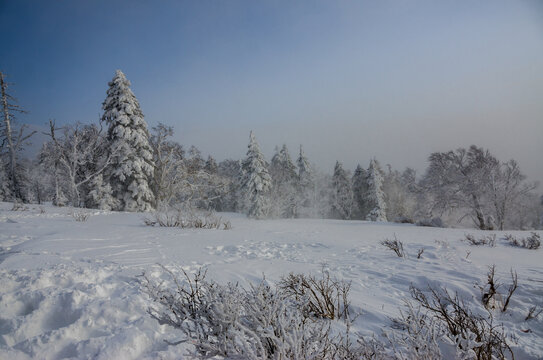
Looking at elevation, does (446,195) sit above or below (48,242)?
above

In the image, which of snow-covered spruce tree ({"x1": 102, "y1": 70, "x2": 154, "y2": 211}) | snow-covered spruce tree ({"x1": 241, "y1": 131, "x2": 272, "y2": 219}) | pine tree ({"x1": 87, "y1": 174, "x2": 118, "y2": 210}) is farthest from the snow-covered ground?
snow-covered spruce tree ({"x1": 241, "y1": 131, "x2": 272, "y2": 219})

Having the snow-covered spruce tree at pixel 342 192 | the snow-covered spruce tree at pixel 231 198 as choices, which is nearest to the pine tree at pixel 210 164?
the snow-covered spruce tree at pixel 231 198

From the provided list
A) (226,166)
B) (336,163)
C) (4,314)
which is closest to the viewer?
(4,314)

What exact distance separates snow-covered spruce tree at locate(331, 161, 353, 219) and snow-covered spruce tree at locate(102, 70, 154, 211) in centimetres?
2478

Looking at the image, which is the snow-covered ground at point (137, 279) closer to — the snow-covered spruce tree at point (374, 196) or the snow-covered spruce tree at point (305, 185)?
the snow-covered spruce tree at point (374, 196)

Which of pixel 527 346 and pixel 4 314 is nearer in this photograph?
pixel 527 346

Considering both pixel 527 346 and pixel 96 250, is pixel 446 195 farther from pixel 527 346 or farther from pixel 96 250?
pixel 96 250

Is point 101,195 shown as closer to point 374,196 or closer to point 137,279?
point 137,279

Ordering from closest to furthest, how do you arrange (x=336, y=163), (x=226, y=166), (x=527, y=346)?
(x=527, y=346)
(x=336, y=163)
(x=226, y=166)

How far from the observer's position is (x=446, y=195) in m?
17.6

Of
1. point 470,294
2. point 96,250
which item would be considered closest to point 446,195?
point 470,294

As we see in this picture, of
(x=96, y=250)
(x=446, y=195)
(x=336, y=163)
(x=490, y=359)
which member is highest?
(x=336, y=163)

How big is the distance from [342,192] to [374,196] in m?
6.54

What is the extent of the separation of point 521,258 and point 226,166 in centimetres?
4397
